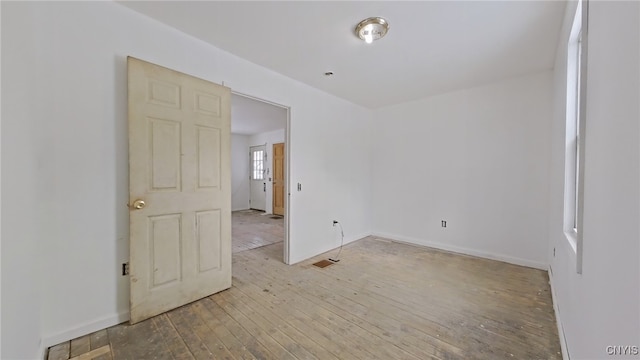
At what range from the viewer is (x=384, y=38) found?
7.54 ft

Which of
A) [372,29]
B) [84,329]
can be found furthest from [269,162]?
[84,329]

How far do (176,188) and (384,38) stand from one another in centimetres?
229

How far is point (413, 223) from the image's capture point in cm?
426

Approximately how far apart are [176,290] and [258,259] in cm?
135

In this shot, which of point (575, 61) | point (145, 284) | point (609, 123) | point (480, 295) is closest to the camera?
point (609, 123)

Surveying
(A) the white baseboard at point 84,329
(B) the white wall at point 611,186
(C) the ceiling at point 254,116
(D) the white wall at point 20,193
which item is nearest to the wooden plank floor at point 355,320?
(A) the white baseboard at point 84,329

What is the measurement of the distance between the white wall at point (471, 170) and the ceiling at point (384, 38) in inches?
17.9

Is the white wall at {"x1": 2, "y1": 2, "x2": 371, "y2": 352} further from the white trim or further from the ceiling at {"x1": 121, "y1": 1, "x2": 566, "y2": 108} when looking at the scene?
the white trim

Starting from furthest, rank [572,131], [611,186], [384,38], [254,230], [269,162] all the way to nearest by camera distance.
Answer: [269,162]
[254,230]
[384,38]
[572,131]
[611,186]

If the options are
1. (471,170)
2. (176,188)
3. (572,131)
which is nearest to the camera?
(572,131)

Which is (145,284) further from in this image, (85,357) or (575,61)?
(575,61)

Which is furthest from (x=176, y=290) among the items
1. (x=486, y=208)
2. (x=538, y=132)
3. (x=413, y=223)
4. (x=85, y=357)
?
→ (x=538, y=132)

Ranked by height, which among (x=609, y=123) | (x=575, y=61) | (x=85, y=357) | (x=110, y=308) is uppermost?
(x=575, y=61)

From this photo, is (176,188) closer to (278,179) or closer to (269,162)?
(278,179)
